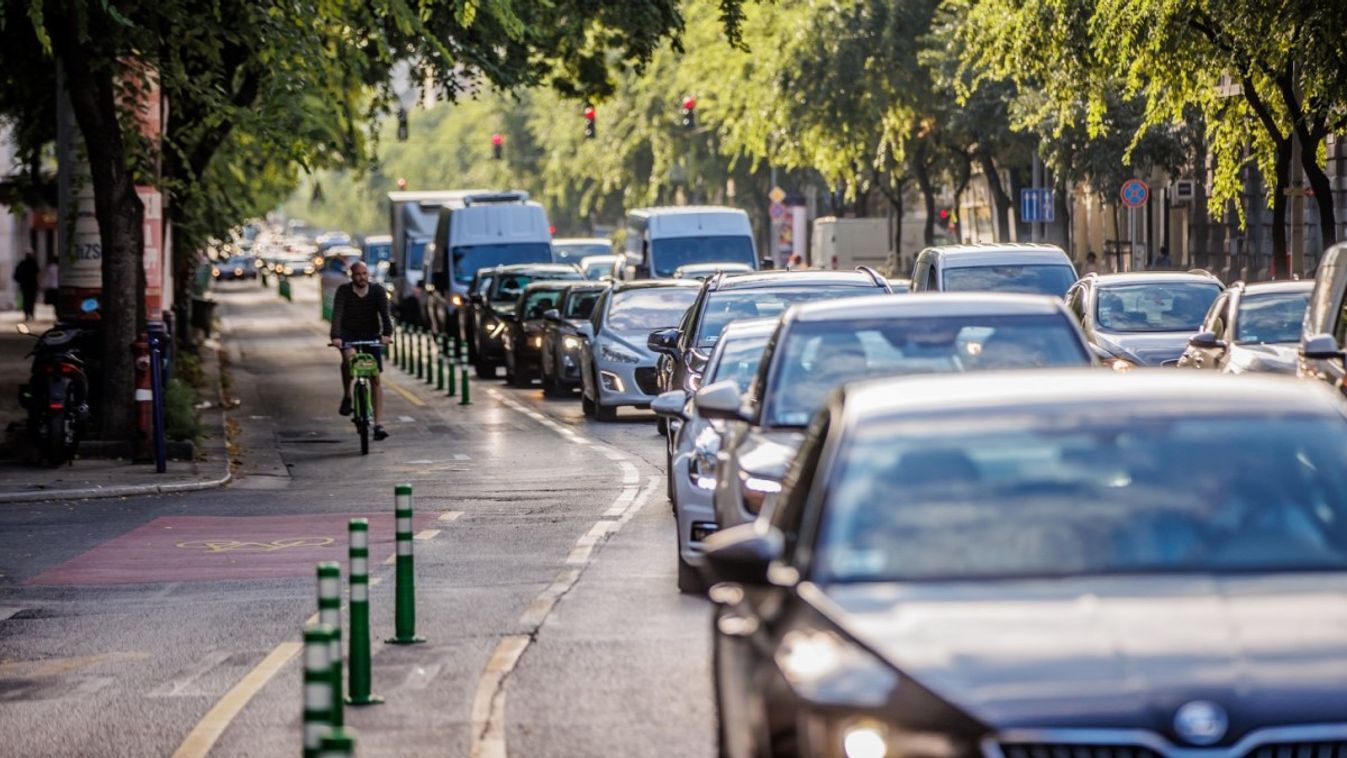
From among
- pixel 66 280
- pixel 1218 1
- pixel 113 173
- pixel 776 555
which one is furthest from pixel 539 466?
pixel 776 555

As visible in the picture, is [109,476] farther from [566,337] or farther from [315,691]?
[315,691]

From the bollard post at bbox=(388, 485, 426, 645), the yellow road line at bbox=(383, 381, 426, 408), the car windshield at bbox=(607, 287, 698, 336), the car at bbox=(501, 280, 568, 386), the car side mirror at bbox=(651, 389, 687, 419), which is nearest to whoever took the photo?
the bollard post at bbox=(388, 485, 426, 645)

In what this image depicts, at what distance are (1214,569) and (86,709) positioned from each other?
5.79 m

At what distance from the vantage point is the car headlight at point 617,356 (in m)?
28.9

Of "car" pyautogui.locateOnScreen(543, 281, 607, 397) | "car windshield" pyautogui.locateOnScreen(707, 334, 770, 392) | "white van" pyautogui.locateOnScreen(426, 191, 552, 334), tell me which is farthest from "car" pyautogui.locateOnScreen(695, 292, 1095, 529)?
"white van" pyautogui.locateOnScreen(426, 191, 552, 334)

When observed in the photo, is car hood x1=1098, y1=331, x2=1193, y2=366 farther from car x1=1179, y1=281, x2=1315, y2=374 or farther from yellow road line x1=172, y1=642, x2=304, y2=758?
yellow road line x1=172, y1=642, x2=304, y2=758

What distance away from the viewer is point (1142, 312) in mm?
24891

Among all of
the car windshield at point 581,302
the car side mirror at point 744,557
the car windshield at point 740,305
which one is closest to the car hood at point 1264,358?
the car windshield at point 740,305

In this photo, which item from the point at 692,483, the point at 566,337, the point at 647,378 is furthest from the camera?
the point at 566,337

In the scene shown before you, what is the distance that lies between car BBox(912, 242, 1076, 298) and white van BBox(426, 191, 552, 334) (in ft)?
83.1

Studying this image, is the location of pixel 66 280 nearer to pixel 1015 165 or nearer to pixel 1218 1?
pixel 1218 1

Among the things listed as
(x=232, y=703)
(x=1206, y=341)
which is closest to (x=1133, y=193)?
(x=1206, y=341)

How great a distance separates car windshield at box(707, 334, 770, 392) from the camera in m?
15.8

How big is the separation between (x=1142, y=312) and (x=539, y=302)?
577 inches
